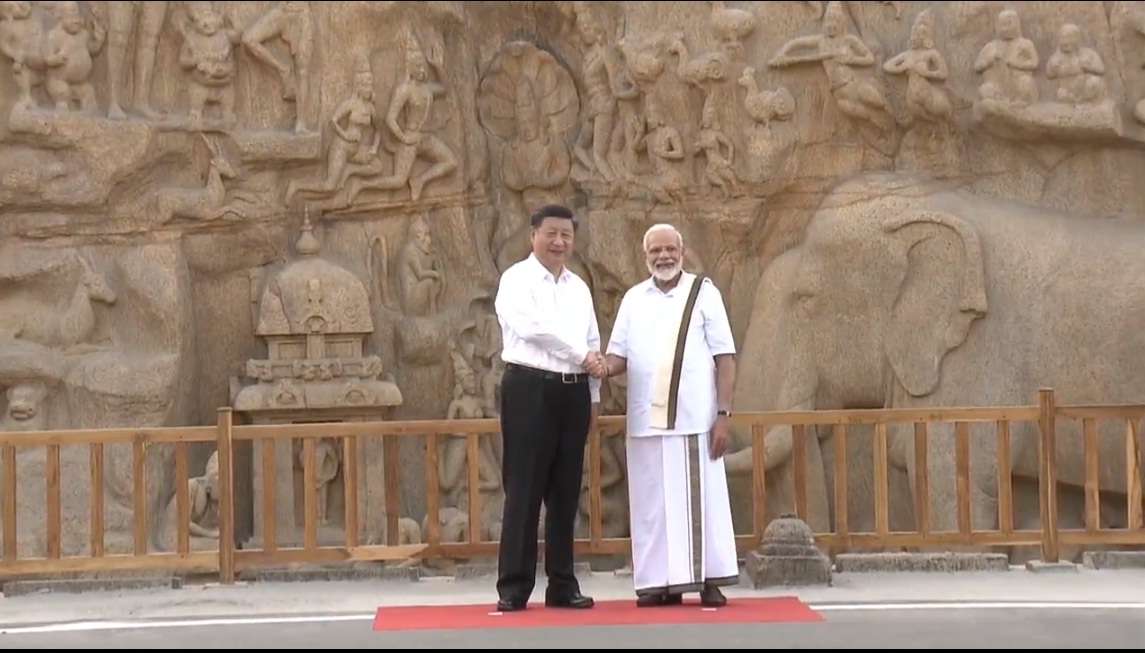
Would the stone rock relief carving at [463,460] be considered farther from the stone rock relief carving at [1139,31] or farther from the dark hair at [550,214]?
the dark hair at [550,214]

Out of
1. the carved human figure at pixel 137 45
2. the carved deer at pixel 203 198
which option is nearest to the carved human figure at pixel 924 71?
the carved deer at pixel 203 198

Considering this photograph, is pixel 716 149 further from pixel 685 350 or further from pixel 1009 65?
pixel 685 350

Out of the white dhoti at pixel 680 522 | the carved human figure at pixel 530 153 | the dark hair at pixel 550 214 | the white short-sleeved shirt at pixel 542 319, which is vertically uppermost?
the carved human figure at pixel 530 153

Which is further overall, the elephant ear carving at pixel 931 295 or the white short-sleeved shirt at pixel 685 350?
the elephant ear carving at pixel 931 295

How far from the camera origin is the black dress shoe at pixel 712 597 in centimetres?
797

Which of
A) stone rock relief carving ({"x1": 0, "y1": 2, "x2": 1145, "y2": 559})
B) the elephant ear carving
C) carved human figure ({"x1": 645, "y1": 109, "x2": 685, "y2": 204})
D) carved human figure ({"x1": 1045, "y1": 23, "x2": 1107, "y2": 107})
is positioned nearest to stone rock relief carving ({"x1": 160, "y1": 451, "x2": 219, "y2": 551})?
stone rock relief carving ({"x1": 0, "y1": 2, "x2": 1145, "y2": 559})

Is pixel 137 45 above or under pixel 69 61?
above

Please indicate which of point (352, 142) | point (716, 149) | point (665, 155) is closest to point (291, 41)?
point (352, 142)

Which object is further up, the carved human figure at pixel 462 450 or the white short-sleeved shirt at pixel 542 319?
the white short-sleeved shirt at pixel 542 319

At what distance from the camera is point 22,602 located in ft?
28.9

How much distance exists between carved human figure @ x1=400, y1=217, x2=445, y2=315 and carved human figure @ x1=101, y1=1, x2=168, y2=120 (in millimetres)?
2309

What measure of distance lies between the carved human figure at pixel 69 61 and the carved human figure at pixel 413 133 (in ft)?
7.50

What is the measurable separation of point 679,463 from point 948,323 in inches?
267

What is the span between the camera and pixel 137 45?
15227 mm
